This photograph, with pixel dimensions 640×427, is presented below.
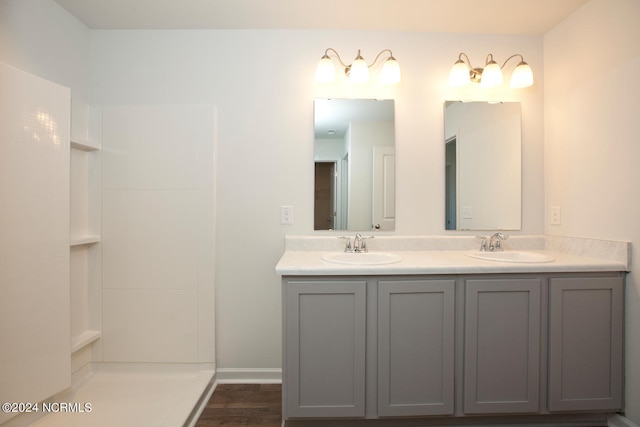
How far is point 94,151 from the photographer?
1.91 m

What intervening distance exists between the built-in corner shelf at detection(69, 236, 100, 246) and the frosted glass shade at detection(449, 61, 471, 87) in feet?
8.08

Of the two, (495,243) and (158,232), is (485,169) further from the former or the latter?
(158,232)

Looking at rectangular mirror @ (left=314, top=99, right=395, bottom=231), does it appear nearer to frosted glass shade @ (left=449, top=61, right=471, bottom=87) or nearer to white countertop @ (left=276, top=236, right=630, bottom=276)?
white countertop @ (left=276, top=236, right=630, bottom=276)

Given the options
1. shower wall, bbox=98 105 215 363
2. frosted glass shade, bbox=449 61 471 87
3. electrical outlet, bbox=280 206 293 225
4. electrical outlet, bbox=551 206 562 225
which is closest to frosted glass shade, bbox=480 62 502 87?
frosted glass shade, bbox=449 61 471 87

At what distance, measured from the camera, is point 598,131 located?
63.7 inches

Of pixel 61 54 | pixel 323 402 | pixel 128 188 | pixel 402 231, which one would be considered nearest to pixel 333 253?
Result: pixel 402 231

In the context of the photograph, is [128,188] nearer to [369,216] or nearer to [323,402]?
[369,216]

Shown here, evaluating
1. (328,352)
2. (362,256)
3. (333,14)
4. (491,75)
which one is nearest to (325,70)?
(333,14)

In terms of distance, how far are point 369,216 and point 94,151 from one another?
6.01ft

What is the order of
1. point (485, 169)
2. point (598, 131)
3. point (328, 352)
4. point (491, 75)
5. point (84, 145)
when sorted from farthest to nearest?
point (485, 169)
point (491, 75)
point (84, 145)
point (598, 131)
point (328, 352)

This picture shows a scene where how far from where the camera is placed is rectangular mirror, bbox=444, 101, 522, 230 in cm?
197

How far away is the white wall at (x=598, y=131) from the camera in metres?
1.46

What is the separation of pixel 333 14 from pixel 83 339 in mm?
2498

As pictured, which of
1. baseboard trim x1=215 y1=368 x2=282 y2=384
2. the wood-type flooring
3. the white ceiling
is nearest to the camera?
the wood-type flooring
